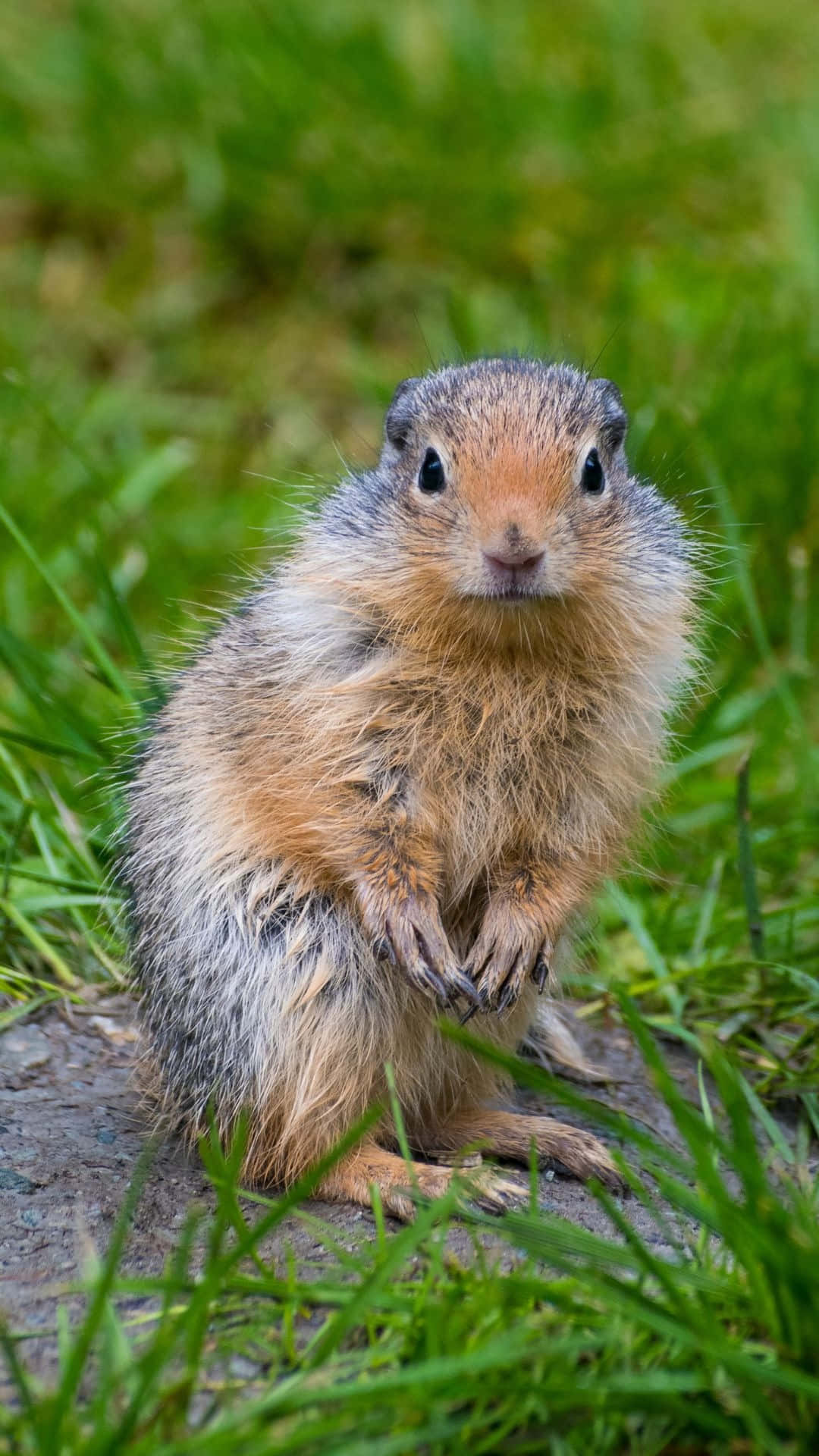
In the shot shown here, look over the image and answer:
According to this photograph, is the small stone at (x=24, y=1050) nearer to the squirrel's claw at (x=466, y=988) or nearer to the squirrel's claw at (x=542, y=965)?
the squirrel's claw at (x=466, y=988)

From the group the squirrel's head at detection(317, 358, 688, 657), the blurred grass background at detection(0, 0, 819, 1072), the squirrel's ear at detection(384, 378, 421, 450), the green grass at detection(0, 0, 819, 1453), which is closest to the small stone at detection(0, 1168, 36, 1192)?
the green grass at detection(0, 0, 819, 1453)

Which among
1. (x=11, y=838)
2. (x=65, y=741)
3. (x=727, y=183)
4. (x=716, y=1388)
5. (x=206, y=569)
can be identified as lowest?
(x=716, y=1388)

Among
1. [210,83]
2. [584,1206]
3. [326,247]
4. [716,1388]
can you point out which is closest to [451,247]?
[326,247]

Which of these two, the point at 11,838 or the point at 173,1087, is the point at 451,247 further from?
the point at 173,1087

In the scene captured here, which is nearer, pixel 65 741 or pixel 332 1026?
pixel 332 1026

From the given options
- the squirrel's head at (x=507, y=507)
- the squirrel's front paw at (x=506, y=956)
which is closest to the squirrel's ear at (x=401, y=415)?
the squirrel's head at (x=507, y=507)

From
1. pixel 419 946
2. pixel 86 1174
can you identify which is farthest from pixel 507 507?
pixel 86 1174
